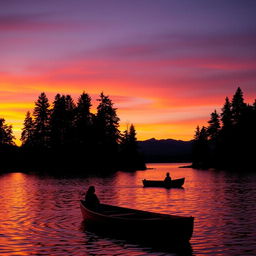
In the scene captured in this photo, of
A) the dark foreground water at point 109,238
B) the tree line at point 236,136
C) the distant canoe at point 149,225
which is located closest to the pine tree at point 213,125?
the tree line at point 236,136

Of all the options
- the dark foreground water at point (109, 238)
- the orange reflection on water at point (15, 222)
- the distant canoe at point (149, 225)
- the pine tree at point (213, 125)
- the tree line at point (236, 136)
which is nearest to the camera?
the dark foreground water at point (109, 238)

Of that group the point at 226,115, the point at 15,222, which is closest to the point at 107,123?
the point at 226,115

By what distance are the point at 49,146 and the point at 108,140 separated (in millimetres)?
16682

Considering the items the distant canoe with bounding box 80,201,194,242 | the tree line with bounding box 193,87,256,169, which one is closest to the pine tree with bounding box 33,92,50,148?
the tree line with bounding box 193,87,256,169

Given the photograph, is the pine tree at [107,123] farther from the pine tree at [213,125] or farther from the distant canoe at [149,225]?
the distant canoe at [149,225]

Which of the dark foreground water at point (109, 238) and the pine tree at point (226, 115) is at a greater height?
the pine tree at point (226, 115)

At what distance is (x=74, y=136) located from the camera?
118m

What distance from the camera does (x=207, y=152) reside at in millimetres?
143375

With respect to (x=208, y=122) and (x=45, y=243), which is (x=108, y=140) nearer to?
(x=208, y=122)

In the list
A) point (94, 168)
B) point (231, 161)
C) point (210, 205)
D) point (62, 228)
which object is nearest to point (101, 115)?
point (94, 168)

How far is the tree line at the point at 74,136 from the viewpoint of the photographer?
115 metres

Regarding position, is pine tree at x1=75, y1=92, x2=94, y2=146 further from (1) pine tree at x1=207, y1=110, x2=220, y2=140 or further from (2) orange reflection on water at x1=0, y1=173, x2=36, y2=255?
(2) orange reflection on water at x1=0, y1=173, x2=36, y2=255

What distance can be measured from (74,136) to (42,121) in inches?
452

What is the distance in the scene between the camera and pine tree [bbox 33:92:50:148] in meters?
120
